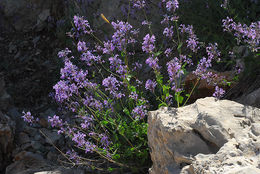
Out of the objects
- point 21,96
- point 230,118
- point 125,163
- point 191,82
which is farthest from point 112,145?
point 21,96

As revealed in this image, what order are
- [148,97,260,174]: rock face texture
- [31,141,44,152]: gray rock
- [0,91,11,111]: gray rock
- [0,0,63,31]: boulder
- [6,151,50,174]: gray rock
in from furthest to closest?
[0,0,63,31]: boulder → [0,91,11,111]: gray rock → [31,141,44,152]: gray rock → [6,151,50,174]: gray rock → [148,97,260,174]: rock face texture

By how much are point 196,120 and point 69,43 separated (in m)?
3.64

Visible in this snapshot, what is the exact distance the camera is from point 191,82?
4.05m

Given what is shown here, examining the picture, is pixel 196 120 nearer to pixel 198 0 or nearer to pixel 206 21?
pixel 206 21

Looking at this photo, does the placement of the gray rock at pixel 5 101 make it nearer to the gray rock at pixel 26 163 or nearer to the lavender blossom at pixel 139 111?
the gray rock at pixel 26 163

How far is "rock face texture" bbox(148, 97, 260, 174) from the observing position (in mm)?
2139

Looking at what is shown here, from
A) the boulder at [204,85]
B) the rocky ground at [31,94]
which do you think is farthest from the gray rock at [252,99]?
the boulder at [204,85]

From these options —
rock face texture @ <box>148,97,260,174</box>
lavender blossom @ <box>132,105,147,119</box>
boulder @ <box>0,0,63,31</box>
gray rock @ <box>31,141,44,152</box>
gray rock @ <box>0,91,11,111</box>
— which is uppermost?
boulder @ <box>0,0,63,31</box>

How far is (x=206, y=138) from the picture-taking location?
2.48 meters

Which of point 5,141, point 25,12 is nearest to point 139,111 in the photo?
point 5,141

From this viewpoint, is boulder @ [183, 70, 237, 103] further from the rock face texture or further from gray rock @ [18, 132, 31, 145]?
gray rock @ [18, 132, 31, 145]

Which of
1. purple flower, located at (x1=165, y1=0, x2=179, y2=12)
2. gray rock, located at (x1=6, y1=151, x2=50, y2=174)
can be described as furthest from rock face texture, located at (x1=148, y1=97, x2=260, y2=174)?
gray rock, located at (x1=6, y1=151, x2=50, y2=174)

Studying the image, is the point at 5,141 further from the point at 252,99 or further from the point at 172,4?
the point at 252,99

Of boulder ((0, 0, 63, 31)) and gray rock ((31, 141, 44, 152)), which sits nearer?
gray rock ((31, 141, 44, 152))
